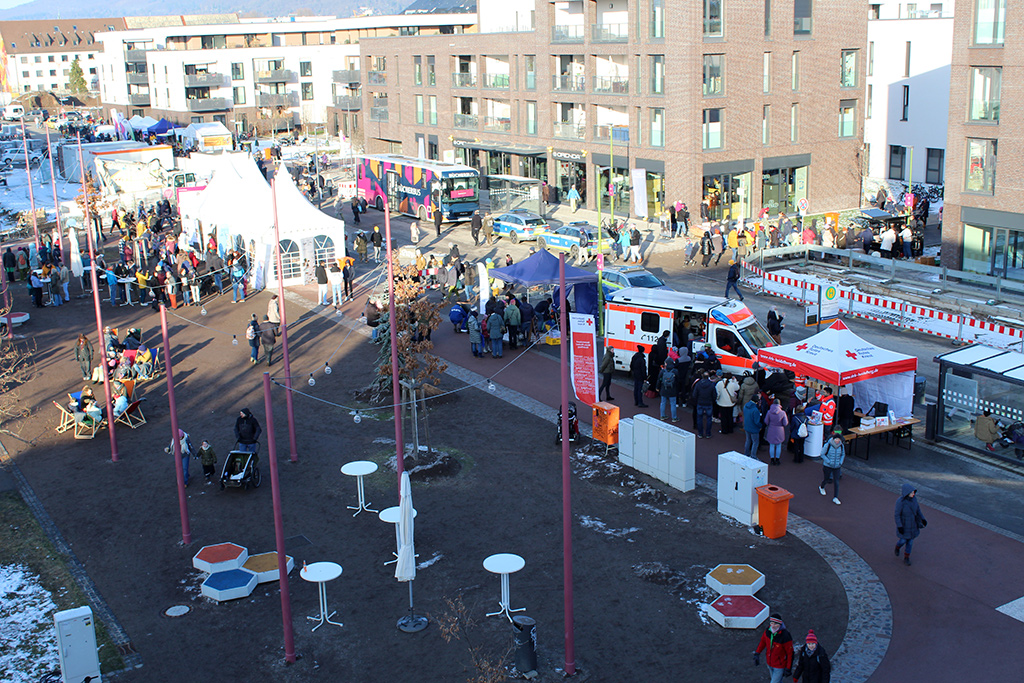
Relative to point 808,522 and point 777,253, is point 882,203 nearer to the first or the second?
point 777,253

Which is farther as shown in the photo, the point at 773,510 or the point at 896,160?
the point at 896,160

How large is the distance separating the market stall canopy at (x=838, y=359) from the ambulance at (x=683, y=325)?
1477 mm

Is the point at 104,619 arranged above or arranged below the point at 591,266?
below

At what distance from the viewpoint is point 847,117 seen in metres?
51.6

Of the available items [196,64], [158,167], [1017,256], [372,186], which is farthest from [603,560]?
[196,64]

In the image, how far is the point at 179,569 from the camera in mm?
16562

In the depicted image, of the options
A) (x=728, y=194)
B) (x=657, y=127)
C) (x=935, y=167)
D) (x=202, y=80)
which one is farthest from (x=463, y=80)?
(x=202, y=80)

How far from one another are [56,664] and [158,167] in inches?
1939

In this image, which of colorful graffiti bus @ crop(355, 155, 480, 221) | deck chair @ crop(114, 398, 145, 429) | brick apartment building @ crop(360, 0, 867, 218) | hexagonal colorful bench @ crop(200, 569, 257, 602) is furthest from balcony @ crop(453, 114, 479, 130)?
hexagonal colorful bench @ crop(200, 569, 257, 602)

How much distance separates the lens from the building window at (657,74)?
153 ft

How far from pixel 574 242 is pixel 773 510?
24.3 meters

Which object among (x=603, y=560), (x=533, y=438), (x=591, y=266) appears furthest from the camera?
(x=591, y=266)

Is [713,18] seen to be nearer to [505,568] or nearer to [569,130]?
[569,130]

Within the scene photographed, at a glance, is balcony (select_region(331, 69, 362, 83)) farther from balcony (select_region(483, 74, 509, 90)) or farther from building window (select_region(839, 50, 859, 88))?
building window (select_region(839, 50, 859, 88))
